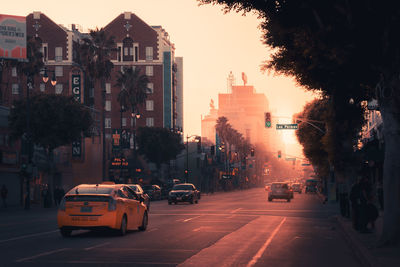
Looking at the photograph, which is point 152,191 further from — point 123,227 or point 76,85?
point 123,227

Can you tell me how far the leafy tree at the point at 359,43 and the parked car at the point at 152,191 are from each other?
4430cm

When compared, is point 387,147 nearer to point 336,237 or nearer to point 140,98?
point 336,237

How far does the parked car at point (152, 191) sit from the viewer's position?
59.7 meters

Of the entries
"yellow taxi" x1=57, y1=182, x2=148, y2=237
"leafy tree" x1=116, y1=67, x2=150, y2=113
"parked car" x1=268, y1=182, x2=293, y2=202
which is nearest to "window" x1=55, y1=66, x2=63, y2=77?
"leafy tree" x1=116, y1=67, x2=150, y2=113

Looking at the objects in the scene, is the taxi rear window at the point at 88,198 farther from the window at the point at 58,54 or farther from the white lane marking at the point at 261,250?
the window at the point at 58,54

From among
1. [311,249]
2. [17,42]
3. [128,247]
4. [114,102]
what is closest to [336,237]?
[311,249]

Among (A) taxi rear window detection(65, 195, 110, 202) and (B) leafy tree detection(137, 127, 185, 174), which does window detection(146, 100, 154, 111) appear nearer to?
(B) leafy tree detection(137, 127, 185, 174)

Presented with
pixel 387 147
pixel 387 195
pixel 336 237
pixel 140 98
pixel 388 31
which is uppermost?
pixel 140 98

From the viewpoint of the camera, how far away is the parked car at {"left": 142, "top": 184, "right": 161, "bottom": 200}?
59.7 metres

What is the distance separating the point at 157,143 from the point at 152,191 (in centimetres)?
3347

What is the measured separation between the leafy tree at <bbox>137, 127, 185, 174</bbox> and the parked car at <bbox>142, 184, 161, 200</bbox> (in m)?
31.0

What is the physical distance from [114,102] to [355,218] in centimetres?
9761

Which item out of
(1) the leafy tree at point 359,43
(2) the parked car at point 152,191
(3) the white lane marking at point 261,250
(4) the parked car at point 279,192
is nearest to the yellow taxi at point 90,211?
(3) the white lane marking at point 261,250

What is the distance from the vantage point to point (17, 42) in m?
54.0
